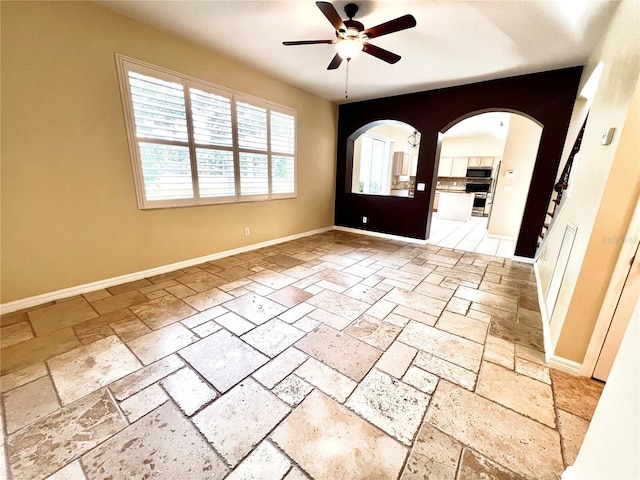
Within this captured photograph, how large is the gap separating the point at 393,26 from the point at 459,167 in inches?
325

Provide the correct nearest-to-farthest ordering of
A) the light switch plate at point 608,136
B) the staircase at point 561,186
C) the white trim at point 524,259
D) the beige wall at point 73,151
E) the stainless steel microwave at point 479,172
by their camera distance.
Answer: the light switch plate at point 608,136 → the beige wall at point 73,151 → the staircase at point 561,186 → the white trim at point 524,259 → the stainless steel microwave at point 479,172

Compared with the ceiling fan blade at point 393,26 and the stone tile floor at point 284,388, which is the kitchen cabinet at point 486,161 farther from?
the ceiling fan blade at point 393,26

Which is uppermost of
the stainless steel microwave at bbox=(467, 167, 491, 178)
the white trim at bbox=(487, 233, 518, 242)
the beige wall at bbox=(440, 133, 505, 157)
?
the beige wall at bbox=(440, 133, 505, 157)

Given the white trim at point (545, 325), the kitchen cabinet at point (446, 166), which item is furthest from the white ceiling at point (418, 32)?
the kitchen cabinet at point (446, 166)

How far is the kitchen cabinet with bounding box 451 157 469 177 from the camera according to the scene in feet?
29.0

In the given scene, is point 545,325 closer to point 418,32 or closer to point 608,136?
point 608,136

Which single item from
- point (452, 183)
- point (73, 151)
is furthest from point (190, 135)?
point (452, 183)

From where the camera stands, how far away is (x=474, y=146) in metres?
8.66

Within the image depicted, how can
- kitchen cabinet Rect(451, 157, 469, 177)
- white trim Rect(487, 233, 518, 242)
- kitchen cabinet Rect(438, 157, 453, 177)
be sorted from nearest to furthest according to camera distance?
1. white trim Rect(487, 233, 518, 242)
2. kitchen cabinet Rect(451, 157, 469, 177)
3. kitchen cabinet Rect(438, 157, 453, 177)

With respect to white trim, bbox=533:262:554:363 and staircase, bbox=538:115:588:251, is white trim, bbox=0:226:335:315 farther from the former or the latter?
staircase, bbox=538:115:588:251

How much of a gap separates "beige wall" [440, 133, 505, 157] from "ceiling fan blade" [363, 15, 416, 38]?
7.19m

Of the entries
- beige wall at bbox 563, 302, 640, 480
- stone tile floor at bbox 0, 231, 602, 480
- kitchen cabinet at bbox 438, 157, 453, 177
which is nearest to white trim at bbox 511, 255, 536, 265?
stone tile floor at bbox 0, 231, 602, 480

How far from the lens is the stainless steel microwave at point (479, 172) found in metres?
8.36

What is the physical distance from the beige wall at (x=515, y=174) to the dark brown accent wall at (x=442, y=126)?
0.94 metres
